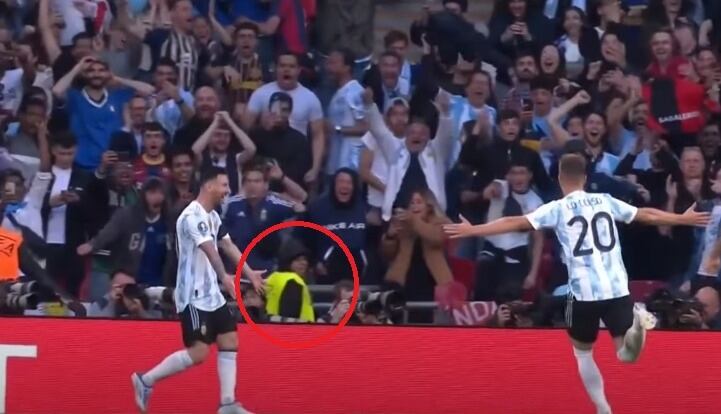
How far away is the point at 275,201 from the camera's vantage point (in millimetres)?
15023

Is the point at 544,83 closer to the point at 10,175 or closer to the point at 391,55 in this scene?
the point at 391,55

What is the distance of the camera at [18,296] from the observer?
46.2ft

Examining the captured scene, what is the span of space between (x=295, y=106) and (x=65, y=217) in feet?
7.61

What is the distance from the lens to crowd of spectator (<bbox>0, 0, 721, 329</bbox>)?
48.5 ft

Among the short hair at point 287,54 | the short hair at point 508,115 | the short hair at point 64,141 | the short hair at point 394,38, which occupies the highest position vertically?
the short hair at point 394,38

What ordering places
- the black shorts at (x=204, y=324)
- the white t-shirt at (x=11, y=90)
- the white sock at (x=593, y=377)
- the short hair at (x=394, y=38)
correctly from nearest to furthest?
1. the white sock at (x=593, y=377)
2. the black shorts at (x=204, y=324)
3. the white t-shirt at (x=11, y=90)
4. the short hair at (x=394, y=38)

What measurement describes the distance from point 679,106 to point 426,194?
254 centimetres

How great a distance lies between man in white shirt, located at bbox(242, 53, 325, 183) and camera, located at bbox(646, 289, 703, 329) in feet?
10.9

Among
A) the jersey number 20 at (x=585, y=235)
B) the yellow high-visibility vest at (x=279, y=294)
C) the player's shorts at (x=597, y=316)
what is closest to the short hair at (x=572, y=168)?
the jersey number 20 at (x=585, y=235)

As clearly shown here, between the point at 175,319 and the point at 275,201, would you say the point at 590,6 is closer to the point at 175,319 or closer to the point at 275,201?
the point at 275,201

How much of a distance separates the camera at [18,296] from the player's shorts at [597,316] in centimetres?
465

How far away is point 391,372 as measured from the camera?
1399cm

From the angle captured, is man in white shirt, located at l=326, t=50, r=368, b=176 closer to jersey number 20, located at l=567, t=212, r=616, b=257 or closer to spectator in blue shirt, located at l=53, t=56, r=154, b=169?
spectator in blue shirt, located at l=53, t=56, r=154, b=169

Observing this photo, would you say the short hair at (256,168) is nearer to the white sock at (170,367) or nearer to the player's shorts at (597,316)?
the white sock at (170,367)
